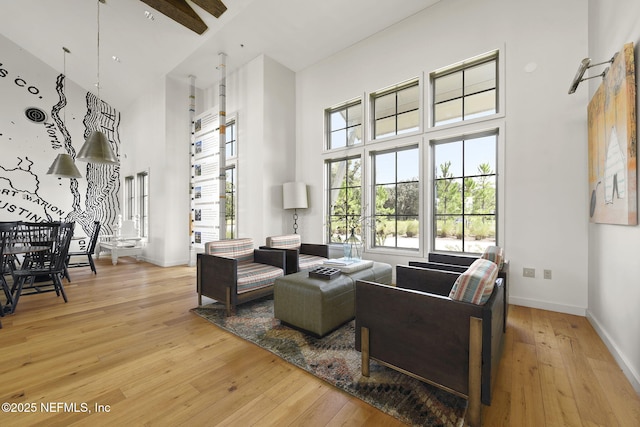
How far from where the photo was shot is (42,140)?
6.24 meters

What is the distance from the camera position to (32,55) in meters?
6.07

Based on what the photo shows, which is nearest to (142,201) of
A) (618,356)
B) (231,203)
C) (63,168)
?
(63,168)

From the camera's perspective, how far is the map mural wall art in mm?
5809

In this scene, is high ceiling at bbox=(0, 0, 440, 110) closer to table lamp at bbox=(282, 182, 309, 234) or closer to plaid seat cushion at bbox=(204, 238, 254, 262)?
table lamp at bbox=(282, 182, 309, 234)

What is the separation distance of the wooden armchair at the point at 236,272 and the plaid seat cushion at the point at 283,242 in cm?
32

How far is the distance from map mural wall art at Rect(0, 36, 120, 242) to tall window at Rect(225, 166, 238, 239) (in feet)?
13.6

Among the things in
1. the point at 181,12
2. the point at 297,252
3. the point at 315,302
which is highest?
the point at 181,12

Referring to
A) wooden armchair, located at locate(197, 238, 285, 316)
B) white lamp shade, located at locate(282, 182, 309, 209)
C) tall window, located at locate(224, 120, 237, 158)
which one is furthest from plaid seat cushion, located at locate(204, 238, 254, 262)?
tall window, located at locate(224, 120, 237, 158)

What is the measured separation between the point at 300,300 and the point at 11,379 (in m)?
2.01

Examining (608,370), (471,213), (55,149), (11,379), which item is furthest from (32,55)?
(608,370)

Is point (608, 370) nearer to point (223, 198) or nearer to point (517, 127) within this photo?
point (517, 127)

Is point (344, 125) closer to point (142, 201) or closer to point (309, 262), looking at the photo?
point (309, 262)

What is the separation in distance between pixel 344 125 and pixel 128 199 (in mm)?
6718

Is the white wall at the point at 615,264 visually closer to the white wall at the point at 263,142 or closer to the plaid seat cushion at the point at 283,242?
the plaid seat cushion at the point at 283,242
